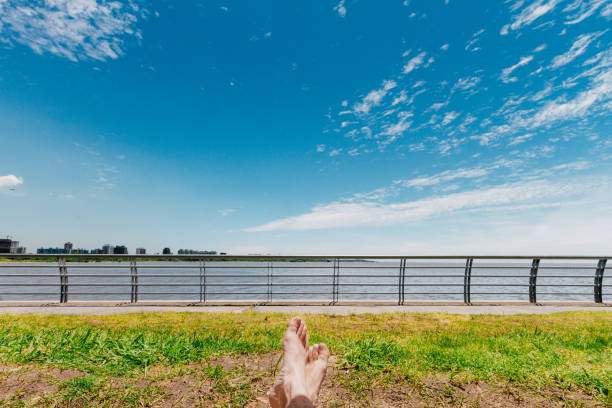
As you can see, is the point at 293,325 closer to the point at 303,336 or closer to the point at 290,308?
the point at 303,336

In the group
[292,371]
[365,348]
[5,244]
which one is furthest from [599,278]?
[5,244]

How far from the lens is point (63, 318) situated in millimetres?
5070

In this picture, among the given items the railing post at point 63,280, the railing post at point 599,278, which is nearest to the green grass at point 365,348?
the railing post at point 63,280

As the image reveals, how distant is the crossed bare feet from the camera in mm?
1626

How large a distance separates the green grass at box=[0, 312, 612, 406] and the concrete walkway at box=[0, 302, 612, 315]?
3.67 ft

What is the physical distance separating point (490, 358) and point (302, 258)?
14.7 feet

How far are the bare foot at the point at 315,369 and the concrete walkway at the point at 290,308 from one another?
359 cm

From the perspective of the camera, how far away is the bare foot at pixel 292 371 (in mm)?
1647

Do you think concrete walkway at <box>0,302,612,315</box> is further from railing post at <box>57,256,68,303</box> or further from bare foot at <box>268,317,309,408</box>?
bare foot at <box>268,317,309,408</box>

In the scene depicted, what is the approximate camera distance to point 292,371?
183 cm

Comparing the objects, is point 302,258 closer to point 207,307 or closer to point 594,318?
point 207,307

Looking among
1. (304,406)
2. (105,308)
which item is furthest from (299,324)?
(105,308)

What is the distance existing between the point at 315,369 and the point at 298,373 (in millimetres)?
193

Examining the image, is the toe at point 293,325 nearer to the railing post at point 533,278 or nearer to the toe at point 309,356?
the toe at point 309,356
